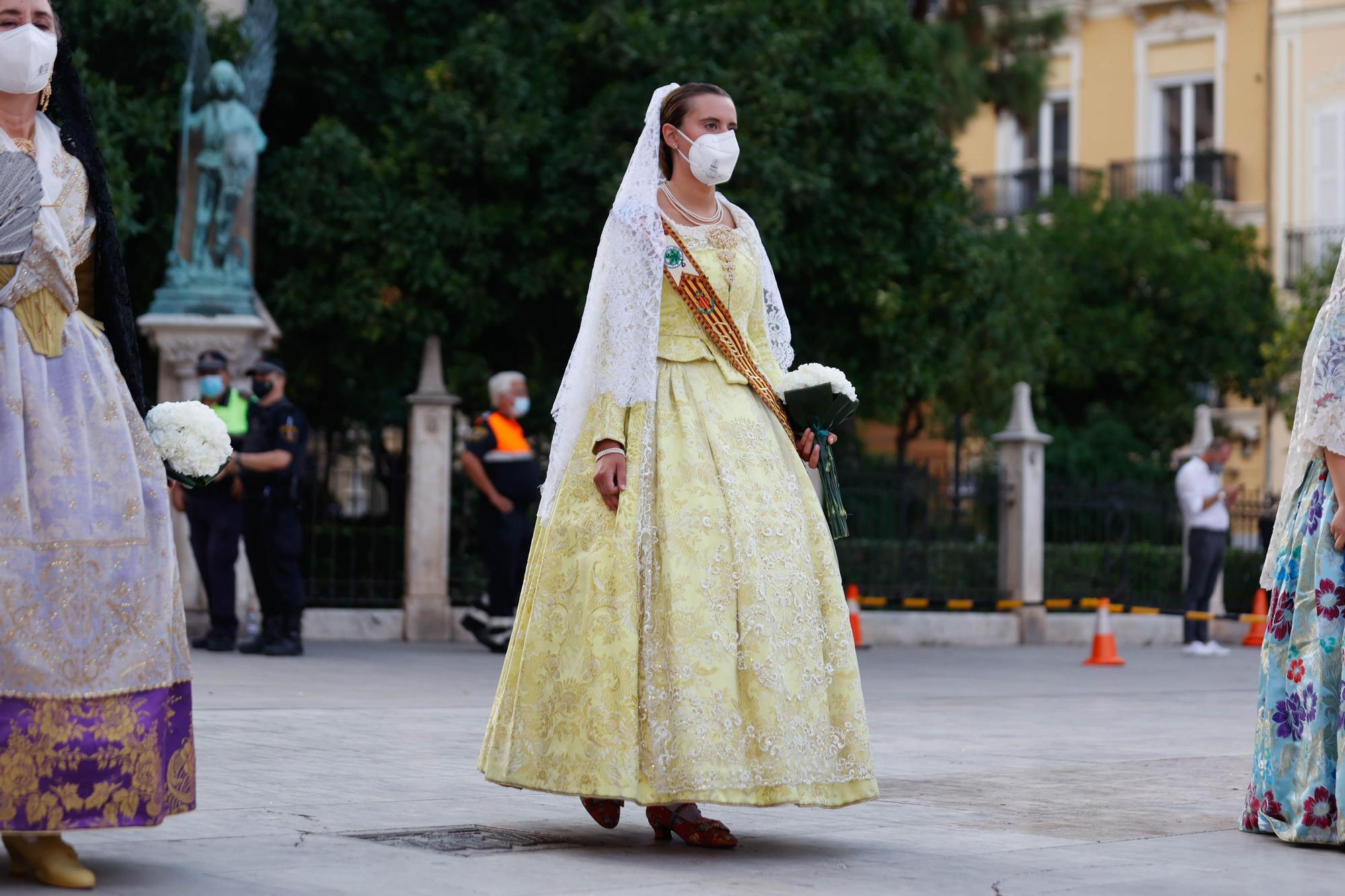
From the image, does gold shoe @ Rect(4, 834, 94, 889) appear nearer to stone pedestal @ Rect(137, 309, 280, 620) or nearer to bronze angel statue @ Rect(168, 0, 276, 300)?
stone pedestal @ Rect(137, 309, 280, 620)

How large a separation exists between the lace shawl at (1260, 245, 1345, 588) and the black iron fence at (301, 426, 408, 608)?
33.4 ft

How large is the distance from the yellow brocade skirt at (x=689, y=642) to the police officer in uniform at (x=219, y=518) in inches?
280

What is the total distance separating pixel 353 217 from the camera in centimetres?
1585

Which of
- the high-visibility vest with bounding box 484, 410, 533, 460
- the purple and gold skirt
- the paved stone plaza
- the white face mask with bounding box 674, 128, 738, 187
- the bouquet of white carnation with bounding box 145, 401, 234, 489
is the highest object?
the white face mask with bounding box 674, 128, 738, 187

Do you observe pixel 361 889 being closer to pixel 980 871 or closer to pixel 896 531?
pixel 980 871

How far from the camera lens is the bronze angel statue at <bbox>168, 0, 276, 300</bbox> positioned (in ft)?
46.6

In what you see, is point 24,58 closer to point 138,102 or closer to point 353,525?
point 353,525

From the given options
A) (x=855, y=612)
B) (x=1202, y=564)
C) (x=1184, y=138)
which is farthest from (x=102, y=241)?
(x=1184, y=138)

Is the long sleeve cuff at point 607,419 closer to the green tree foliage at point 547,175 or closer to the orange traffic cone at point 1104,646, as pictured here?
the green tree foliage at point 547,175

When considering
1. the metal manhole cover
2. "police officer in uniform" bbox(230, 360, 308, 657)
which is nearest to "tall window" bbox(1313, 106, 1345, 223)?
"police officer in uniform" bbox(230, 360, 308, 657)

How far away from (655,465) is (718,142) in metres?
0.94

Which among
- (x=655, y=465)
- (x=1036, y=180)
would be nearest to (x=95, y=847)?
(x=655, y=465)

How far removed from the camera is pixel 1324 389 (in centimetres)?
578

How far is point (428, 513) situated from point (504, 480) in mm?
2208
